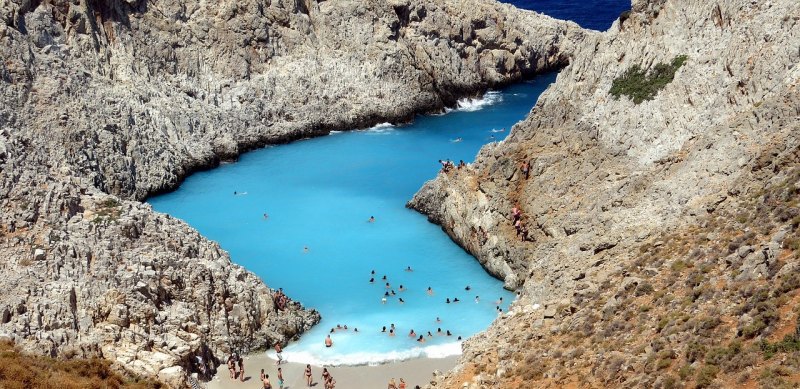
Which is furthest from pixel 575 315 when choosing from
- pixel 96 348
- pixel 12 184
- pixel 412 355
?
pixel 12 184

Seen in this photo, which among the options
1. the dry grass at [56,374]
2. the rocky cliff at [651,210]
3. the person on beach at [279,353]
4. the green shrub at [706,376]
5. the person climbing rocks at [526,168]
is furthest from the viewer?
the person climbing rocks at [526,168]

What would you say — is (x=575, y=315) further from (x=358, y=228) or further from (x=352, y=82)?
(x=352, y=82)

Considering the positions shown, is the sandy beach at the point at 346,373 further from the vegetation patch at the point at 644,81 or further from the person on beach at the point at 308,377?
the vegetation patch at the point at 644,81

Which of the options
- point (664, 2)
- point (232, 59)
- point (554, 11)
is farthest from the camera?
point (554, 11)

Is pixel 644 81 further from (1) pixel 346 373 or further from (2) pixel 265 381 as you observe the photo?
(2) pixel 265 381

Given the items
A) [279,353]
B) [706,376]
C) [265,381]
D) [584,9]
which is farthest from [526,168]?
[584,9]

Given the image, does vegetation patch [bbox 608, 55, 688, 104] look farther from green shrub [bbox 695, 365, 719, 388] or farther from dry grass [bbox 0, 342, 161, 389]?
dry grass [bbox 0, 342, 161, 389]

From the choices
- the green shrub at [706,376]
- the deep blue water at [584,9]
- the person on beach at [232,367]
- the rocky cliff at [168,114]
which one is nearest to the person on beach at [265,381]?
the person on beach at [232,367]
